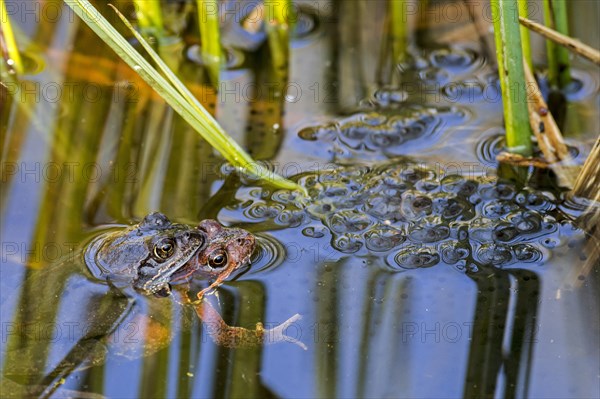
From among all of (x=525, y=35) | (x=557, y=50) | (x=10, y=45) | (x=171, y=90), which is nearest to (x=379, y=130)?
(x=525, y=35)

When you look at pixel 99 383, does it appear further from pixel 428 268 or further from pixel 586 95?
pixel 586 95

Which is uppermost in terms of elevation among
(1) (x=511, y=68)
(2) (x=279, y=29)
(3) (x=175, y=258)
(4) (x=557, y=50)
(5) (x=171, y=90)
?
(2) (x=279, y=29)

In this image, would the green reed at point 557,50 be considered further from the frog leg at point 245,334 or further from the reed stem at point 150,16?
the reed stem at point 150,16

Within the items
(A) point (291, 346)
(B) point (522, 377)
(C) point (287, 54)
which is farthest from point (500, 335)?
(C) point (287, 54)

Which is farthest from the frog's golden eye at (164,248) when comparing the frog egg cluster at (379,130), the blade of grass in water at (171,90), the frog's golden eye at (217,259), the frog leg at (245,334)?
the frog egg cluster at (379,130)

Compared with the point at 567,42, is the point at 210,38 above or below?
above

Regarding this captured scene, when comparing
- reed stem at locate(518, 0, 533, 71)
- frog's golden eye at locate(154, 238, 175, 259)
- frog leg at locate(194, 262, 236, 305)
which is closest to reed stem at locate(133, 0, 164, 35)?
frog's golden eye at locate(154, 238, 175, 259)

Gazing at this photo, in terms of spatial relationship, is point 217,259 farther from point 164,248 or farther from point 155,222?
point 155,222
